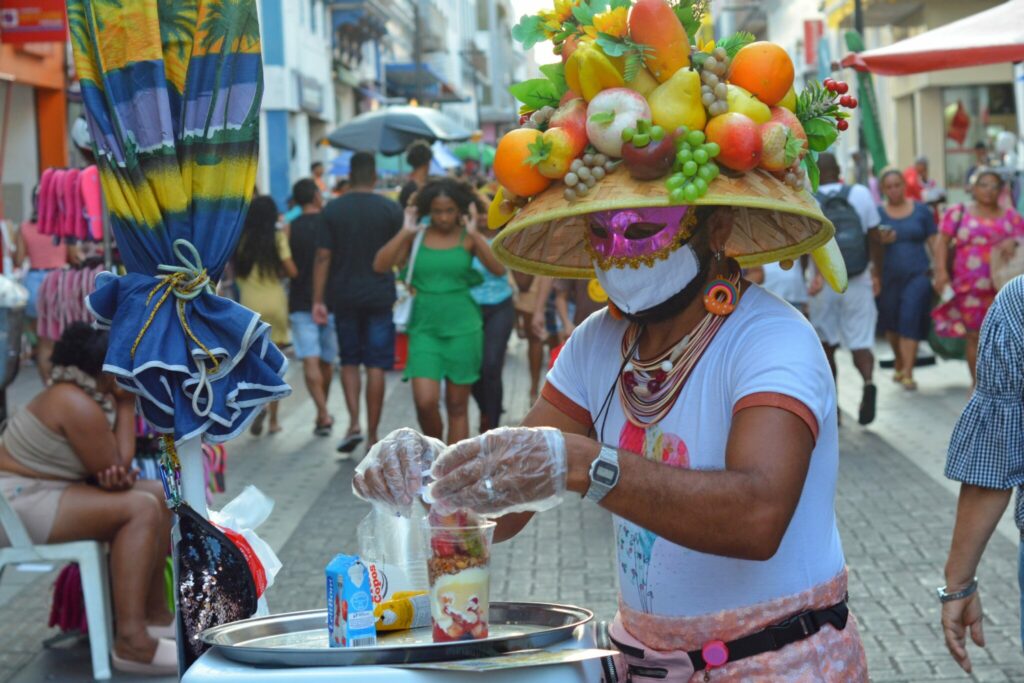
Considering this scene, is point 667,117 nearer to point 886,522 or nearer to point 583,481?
point 583,481

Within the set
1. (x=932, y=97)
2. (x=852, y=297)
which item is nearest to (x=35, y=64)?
(x=852, y=297)

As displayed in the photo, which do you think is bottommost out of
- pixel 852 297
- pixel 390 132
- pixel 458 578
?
pixel 852 297

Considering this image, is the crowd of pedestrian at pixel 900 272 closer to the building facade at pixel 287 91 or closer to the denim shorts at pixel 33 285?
the denim shorts at pixel 33 285

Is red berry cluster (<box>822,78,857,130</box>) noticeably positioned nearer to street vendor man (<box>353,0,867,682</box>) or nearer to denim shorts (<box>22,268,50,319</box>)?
street vendor man (<box>353,0,867,682</box>)

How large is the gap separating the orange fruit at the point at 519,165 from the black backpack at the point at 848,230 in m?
8.31

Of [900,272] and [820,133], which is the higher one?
[820,133]

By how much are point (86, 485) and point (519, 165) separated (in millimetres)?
3703

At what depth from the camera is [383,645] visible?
8.11 feet

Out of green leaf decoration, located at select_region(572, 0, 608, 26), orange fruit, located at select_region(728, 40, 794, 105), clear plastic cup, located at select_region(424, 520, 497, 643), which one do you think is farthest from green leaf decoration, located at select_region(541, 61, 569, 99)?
clear plastic cup, located at select_region(424, 520, 497, 643)

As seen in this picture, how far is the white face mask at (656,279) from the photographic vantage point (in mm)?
2779

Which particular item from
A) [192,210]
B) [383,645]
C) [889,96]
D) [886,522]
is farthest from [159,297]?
[889,96]

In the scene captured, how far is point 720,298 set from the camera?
9.09 feet

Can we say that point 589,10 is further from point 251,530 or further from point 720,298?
point 251,530

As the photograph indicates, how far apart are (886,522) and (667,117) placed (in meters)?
5.89
